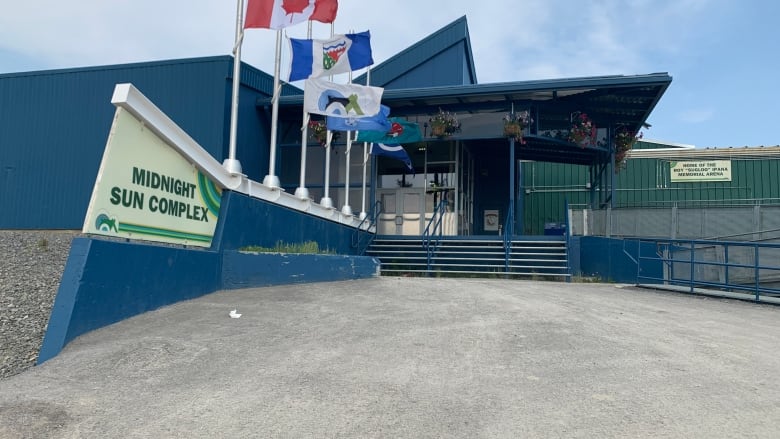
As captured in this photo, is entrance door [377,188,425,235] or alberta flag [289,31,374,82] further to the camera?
entrance door [377,188,425,235]

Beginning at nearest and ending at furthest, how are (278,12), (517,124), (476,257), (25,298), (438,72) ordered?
(25,298)
(278,12)
(476,257)
(517,124)
(438,72)

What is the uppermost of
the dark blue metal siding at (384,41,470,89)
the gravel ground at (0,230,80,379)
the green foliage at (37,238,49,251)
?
the dark blue metal siding at (384,41,470,89)

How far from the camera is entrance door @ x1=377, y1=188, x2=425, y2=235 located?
1817 cm

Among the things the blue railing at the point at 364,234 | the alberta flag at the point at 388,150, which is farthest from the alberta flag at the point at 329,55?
the blue railing at the point at 364,234

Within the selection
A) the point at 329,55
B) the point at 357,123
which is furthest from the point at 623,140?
the point at 329,55

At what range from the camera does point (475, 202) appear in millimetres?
20594

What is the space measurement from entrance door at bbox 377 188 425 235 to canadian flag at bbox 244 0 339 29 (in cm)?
794

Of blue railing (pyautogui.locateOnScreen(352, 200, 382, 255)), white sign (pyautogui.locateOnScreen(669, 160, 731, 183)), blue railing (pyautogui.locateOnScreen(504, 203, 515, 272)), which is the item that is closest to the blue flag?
blue railing (pyautogui.locateOnScreen(352, 200, 382, 255))

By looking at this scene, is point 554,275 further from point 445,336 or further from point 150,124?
point 150,124

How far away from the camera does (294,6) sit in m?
10.8

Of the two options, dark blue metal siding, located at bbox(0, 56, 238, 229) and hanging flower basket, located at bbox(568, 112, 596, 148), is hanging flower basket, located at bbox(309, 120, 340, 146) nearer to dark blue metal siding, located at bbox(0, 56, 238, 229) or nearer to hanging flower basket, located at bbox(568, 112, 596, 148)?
dark blue metal siding, located at bbox(0, 56, 238, 229)

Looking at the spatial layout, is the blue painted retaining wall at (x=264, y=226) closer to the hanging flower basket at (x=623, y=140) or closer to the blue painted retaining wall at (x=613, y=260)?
the blue painted retaining wall at (x=613, y=260)

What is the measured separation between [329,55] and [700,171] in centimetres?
2001

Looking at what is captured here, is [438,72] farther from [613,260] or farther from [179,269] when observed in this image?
[179,269]
